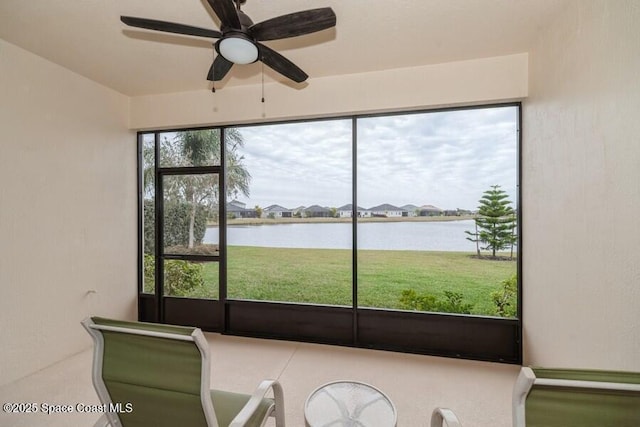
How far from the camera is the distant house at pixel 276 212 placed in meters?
3.58

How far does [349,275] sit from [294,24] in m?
2.53

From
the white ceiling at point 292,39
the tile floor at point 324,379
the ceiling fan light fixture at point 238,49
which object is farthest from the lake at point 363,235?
the ceiling fan light fixture at point 238,49

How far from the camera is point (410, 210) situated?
3.24 metres

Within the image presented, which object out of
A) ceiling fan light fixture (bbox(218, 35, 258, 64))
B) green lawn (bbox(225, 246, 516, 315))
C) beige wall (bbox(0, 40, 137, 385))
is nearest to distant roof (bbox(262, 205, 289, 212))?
green lawn (bbox(225, 246, 516, 315))

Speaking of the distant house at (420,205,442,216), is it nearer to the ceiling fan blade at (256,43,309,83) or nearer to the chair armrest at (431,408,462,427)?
the ceiling fan blade at (256,43,309,83)

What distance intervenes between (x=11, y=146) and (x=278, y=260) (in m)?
2.70

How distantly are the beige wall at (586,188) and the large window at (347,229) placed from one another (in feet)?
1.56

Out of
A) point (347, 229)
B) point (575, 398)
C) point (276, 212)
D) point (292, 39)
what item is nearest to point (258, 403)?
point (575, 398)

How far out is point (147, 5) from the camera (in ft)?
6.85

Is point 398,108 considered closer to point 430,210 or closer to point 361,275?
point 430,210

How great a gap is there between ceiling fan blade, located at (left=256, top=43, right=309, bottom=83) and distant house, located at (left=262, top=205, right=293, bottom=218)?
167 cm

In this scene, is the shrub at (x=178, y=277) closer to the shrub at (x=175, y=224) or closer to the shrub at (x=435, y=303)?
the shrub at (x=175, y=224)

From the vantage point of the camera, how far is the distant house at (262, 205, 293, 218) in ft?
11.7

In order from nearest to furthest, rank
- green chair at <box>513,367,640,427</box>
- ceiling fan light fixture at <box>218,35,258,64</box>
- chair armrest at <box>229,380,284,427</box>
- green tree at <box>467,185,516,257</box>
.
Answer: green chair at <box>513,367,640,427</box> < chair armrest at <box>229,380,284,427</box> < ceiling fan light fixture at <box>218,35,258,64</box> < green tree at <box>467,185,516,257</box>
